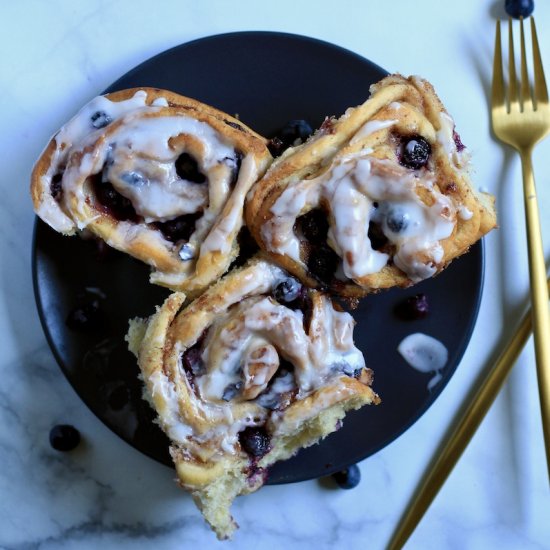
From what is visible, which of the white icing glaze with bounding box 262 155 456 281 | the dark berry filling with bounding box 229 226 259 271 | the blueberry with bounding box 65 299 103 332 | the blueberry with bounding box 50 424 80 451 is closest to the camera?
the white icing glaze with bounding box 262 155 456 281

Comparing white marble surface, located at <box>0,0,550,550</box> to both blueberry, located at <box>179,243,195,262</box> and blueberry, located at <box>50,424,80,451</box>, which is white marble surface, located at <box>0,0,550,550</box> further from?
blueberry, located at <box>179,243,195,262</box>

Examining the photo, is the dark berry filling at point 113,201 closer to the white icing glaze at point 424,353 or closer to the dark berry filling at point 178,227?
the dark berry filling at point 178,227

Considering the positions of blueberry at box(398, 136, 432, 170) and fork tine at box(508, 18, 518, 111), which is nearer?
blueberry at box(398, 136, 432, 170)

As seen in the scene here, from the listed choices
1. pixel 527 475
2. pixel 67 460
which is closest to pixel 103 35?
pixel 67 460

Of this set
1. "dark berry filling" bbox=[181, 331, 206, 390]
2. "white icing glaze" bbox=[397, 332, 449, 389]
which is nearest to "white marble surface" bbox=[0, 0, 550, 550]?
"white icing glaze" bbox=[397, 332, 449, 389]

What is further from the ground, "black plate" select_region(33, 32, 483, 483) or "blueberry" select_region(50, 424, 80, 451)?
"black plate" select_region(33, 32, 483, 483)

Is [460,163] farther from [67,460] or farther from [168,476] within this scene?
[67,460]

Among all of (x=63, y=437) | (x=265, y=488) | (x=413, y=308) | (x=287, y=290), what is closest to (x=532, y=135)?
(x=413, y=308)

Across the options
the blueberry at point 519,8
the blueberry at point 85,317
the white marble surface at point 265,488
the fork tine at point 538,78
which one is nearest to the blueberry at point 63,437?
the white marble surface at point 265,488
